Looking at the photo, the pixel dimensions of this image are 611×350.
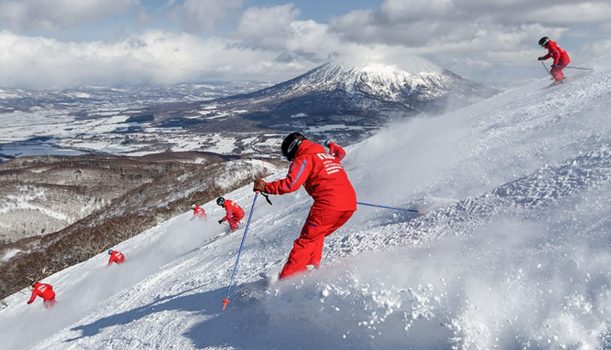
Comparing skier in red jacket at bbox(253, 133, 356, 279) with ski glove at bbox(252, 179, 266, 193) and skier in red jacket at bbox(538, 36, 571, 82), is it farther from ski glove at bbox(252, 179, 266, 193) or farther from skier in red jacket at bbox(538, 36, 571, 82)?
skier in red jacket at bbox(538, 36, 571, 82)

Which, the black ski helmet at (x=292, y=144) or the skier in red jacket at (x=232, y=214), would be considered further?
the skier in red jacket at (x=232, y=214)

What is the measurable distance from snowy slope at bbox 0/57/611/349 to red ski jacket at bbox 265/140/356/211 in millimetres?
1139

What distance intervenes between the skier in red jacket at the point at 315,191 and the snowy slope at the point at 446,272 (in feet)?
1.39

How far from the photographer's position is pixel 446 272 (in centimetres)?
649

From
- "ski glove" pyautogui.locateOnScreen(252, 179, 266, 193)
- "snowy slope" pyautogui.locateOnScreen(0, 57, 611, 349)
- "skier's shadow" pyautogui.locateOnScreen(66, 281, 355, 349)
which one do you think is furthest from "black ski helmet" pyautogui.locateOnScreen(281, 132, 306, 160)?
"skier's shadow" pyautogui.locateOnScreen(66, 281, 355, 349)

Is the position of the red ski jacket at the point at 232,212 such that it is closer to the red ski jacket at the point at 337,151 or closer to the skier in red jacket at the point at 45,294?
the red ski jacket at the point at 337,151

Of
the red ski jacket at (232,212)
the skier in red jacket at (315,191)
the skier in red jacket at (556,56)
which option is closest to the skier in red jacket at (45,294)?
the red ski jacket at (232,212)

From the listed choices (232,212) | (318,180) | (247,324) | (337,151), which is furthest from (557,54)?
(247,324)

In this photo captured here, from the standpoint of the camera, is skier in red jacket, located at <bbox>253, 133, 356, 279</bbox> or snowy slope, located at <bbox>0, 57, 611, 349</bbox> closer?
snowy slope, located at <bbox>0, 57, 611, 349</bbox>

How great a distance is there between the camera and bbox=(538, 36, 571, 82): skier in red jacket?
2142cm

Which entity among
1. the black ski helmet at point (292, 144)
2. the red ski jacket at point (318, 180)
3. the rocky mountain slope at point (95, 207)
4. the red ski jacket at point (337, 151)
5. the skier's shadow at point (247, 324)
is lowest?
the rocky mountain slope at point (95, 207)

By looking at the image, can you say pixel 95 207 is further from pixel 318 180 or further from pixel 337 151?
pixel 318 180

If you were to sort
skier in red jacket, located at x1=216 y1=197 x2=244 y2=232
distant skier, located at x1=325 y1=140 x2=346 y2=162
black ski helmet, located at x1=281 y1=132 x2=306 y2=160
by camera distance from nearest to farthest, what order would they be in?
black ski helmet, located at x1=281 y1=132 x2=306 y2=160, distant skier, located at x1=325 y1=140 x2=346 y2=162, skier in red jacket, located at x1=216 y1=197 x2=244 y2=232

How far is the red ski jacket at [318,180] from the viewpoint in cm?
747
